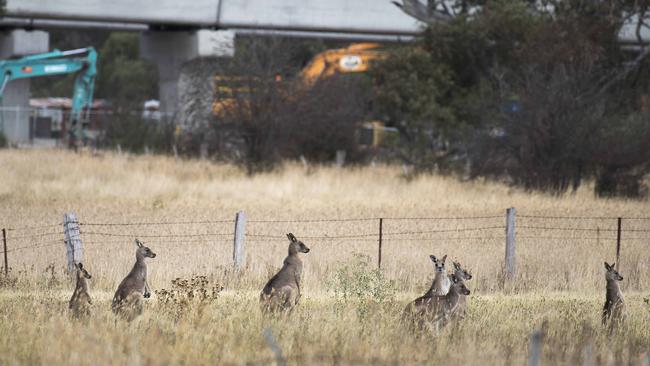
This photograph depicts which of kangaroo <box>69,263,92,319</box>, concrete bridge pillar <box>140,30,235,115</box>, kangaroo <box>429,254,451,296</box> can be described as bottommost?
kangaroo <box>69,263,92,319</box>

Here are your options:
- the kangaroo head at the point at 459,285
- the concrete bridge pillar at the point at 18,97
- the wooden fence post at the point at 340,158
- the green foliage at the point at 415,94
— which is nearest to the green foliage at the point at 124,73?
the concrete bridge pillar at the point at 18,97

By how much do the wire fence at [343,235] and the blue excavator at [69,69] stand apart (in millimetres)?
24457

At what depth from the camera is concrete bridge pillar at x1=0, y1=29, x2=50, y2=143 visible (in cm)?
5166

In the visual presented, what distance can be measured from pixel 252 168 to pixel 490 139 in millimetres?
8033

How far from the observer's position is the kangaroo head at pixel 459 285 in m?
13.8

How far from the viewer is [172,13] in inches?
1988

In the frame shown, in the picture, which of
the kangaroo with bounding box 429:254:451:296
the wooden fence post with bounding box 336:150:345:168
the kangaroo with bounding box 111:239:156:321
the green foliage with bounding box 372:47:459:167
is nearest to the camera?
the kangaroo with bounding box 111:239:156:321

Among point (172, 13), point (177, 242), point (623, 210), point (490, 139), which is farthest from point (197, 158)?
point (177, 242)

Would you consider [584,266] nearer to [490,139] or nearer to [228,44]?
[490,139]

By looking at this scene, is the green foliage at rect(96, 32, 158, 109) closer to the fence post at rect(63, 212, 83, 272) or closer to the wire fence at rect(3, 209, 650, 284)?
the wire fence at rect(3, 209, 650, 284)

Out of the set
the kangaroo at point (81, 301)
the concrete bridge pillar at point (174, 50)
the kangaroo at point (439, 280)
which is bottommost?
the kangaroo at point (81, 301)

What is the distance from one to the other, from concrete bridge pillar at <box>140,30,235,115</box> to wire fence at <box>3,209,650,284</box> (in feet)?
82.7

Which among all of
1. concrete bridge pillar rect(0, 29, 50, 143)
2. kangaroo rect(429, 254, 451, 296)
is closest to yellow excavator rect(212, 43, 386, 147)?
concrete bridge pillar rect(0, 29, 50, 143)

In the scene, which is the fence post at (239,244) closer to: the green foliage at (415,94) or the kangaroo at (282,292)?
the kangaroo at (282,292)
